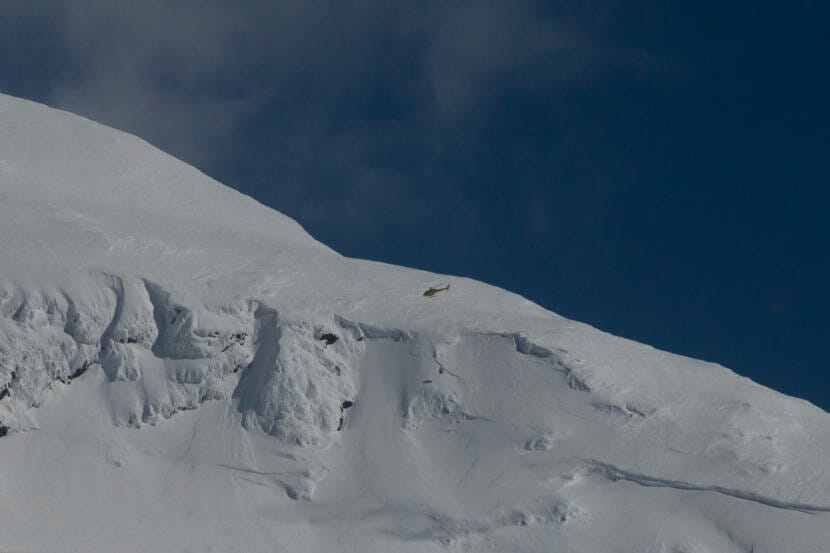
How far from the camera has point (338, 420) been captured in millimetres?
64125

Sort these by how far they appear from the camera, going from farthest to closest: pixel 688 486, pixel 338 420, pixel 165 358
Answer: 1. pixel 165 358
2. pixel 338 420
3. pixel 688 486

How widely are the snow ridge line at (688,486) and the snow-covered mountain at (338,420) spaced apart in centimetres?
11

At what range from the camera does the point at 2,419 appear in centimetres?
6041

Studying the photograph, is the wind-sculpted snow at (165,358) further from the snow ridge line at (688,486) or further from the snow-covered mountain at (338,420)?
the snow ridge line at (688,486)

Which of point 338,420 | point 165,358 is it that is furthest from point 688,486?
point 165,358

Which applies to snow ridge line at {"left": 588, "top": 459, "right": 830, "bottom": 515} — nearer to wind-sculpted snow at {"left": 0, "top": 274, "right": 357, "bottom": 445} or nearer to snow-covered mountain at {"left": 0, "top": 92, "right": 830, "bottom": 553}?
snow-covered mountain at {"left": 0, "top": 92, "right": 830, "bottom": 553}

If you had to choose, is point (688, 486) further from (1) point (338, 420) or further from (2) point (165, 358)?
(2) point (165, 358)

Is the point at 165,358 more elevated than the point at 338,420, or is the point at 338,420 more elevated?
the point at 165,358

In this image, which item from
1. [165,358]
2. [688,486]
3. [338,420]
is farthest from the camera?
[165,358]

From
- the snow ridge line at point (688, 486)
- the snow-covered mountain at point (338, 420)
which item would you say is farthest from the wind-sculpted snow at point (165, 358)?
the snow ridge line at point (688, 486)

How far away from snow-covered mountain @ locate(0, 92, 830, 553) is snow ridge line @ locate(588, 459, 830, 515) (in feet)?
0.35

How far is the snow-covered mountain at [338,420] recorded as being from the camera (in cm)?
5831

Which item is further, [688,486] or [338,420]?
[338,420]

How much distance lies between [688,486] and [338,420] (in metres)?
16.0
